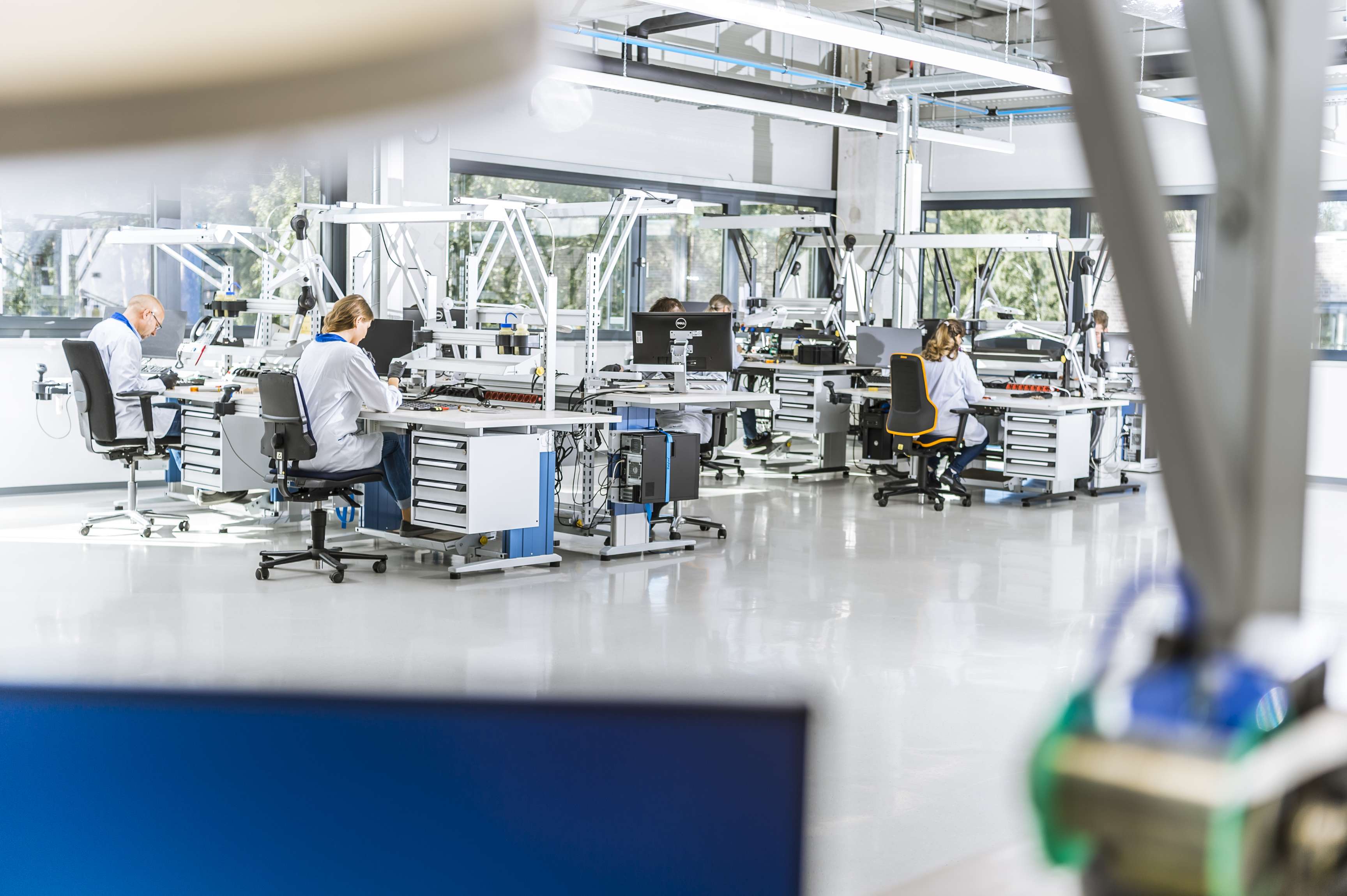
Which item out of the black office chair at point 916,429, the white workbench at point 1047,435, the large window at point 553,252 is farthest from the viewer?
the large window at point 553,252

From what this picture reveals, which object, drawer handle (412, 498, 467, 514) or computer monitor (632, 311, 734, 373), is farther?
computer monitor (632, 311, 734, 373)

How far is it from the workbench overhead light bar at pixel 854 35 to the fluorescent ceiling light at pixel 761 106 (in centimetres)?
161

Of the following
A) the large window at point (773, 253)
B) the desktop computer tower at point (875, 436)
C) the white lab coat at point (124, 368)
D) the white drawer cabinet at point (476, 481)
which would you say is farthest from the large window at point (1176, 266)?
the large window at point (773, 253)

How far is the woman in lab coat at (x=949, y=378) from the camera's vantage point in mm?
8531

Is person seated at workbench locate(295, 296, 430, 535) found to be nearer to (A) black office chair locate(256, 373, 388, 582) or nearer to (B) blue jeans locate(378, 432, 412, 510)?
(A) black office chair locate(256, 373, 388, 582)

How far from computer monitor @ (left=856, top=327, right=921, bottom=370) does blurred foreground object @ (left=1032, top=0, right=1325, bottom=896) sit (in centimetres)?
947

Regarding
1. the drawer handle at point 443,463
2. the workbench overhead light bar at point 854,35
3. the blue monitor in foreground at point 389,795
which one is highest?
the workbench overhead light bar at point 854,35

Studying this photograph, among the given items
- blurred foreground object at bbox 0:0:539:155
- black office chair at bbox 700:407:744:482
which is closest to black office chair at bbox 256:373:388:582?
black office chair at bbox 700:407:744:482

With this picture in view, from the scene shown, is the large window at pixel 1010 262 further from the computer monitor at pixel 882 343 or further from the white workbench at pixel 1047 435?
the white workbench at pixel 1047 435

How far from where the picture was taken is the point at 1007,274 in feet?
43.4

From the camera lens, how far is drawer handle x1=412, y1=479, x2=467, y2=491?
5879 millimetres

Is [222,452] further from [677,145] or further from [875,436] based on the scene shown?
[677,145]

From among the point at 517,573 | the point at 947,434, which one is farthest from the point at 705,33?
the point at 517,573

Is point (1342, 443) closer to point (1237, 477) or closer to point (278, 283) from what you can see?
point (278, 283)
